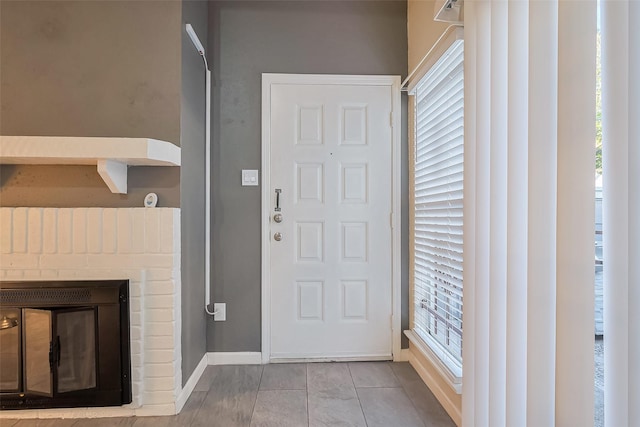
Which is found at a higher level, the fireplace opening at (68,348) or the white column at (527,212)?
the white column at (527,212)

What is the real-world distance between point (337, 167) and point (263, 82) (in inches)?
31.1

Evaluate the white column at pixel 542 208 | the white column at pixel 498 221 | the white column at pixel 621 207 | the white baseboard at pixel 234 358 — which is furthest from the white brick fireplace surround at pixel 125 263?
the white column at pixel 621 207

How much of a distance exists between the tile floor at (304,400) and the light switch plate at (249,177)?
4.11 feet

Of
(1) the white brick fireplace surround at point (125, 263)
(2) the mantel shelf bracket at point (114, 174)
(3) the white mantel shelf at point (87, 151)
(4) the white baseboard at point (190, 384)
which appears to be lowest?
(4) the white baseboard at point (190, 384)

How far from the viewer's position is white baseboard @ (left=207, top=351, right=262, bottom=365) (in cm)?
247

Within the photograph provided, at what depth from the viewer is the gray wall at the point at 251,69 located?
2.50 metres

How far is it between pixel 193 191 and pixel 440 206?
4.78ft

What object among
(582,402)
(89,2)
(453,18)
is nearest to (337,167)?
(453,18)

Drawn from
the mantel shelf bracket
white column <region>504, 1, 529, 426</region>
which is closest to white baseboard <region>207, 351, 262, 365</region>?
the mantel shelf bracket

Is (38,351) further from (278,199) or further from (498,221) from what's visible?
(498,221)

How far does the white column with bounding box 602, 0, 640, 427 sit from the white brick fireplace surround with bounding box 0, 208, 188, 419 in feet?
5.81

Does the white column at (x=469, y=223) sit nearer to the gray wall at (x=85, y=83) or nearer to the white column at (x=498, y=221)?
the white column at (x=498, y=221)

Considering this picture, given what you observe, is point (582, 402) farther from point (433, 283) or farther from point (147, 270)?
point (147, 270)

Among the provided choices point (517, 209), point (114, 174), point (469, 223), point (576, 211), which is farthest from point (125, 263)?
point (576, 211)
